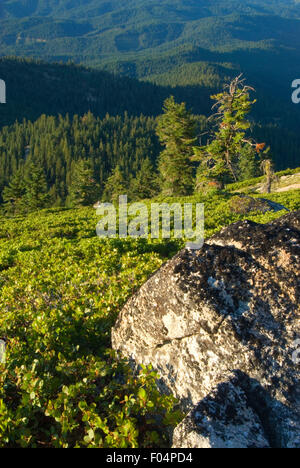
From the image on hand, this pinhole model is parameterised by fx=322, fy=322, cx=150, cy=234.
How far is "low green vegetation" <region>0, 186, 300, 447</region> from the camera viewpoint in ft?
11.4

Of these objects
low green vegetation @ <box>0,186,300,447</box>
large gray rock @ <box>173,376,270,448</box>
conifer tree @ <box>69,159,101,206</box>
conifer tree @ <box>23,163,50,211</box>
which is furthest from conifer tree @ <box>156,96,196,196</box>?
large gray rock @ <box>173,376,270,448</box>

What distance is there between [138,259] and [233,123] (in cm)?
2897

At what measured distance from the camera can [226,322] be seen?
4062 millimetres

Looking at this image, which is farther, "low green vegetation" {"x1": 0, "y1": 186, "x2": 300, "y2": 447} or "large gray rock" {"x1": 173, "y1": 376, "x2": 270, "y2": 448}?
"low green vegetation" {"x1": 0, "y1": 186, "x2": 300, "y2": 447}

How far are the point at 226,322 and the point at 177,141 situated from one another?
44352mm

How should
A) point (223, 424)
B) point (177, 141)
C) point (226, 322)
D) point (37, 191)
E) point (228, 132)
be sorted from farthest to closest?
point (37, 191) < point (177, 141) < point (228, 132) < point (226, 322) < point (223, 424)

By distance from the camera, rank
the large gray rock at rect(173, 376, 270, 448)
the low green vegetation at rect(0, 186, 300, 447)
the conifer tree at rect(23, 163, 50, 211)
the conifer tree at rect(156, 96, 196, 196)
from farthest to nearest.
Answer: the conifer tree at rect(23, 163, 50, 211)
the conifer tree at rect(156, 96, 196, 196)
the low green vegetation at rect(0, 186, 300, 447)
the large gray rock at rect(173, 376, 270, 448)

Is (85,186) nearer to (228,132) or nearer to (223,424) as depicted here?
(228,132)

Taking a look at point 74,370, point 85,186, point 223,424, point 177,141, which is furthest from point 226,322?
point 85,186

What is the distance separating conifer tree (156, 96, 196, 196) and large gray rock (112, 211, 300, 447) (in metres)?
40.9

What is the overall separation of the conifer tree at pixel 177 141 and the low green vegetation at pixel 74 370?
39.2m

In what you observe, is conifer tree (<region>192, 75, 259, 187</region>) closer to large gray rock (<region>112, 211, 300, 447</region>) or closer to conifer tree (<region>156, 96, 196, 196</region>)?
conifer tree (<region>156, 96, 196, 196</region>)

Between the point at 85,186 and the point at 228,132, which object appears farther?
the point at 85,186
